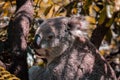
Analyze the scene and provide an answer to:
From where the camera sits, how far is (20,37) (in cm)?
314

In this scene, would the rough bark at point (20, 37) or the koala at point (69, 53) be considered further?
the koala at point (69, 53)

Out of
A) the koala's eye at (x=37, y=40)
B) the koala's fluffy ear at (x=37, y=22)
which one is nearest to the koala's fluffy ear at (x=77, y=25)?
the koala's fluffy ear at (x=37, y=22)

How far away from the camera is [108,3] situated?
2.74m

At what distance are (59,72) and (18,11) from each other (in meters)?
0.78

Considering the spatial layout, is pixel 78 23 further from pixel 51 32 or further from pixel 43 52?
pixel 43 52

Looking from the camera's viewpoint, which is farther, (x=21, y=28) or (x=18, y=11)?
(x=18, y=11)

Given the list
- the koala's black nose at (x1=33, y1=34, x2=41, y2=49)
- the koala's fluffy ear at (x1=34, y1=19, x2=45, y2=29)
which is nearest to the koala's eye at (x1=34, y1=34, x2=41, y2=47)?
the koala's black nose at (x1=33, y1=34, x2=41, y2=49)

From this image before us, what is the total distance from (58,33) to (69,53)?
285 mm

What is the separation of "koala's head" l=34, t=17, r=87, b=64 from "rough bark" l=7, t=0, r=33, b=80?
0.21 metres

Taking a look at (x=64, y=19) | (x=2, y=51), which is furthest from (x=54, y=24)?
(x=2, y=51)

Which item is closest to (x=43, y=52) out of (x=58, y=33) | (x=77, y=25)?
(x=58, y=33)

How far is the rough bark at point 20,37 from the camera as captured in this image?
118 inches

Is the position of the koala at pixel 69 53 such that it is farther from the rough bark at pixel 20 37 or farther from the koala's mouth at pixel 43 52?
the rough bark at pixel 20 37

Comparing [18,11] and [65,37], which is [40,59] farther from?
[18,11]
